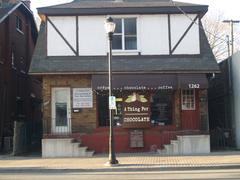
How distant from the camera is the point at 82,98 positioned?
88.8ft

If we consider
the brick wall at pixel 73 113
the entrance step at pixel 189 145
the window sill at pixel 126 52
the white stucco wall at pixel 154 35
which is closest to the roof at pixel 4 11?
the brick wall at pixel 73 113

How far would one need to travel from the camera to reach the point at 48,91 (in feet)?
89.1

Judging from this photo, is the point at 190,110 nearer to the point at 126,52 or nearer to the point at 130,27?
the point at 126,52

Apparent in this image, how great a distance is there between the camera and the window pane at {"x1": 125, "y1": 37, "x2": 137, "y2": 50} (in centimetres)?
2778

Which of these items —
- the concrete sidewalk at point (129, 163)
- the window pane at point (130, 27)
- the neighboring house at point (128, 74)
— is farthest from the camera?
the window pane at point (130, 27)

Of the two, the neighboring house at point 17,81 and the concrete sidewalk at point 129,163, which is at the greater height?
the neighboring house at point 17,81

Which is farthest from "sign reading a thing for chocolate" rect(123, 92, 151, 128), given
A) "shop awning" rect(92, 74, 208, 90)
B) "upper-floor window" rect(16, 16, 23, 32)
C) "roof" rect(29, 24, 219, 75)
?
"upper-floor window" rect(16, 16, 23, 32)

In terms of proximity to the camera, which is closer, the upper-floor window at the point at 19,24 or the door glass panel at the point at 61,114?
the door glass panel at the point at 61,114

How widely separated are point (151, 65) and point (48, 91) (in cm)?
523

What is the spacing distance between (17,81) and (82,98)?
→ 386 inches

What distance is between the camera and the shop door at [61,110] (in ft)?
88.9

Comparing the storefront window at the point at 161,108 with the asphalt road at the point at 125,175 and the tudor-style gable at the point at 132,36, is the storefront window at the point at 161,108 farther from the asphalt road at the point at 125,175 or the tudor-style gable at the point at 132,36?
the asphalt road at the point at 125,175

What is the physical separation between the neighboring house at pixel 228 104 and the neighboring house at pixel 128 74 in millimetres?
1587

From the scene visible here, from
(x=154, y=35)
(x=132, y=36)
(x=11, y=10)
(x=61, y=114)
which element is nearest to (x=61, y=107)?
(x=61, y=114)
